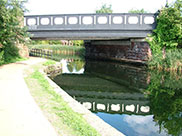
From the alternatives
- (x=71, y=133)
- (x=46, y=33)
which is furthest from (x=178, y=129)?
(x=46, y=33)

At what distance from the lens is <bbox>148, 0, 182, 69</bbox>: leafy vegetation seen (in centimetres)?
1461

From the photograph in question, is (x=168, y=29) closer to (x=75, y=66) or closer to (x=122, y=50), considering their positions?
(x=122, y=50)

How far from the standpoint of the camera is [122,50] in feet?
71.9

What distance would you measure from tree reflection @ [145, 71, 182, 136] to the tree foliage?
4.96m

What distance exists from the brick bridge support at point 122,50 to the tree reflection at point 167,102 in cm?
613

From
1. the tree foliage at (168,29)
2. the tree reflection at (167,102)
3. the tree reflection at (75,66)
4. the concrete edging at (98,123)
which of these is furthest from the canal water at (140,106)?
the tree reflection at (75,66)

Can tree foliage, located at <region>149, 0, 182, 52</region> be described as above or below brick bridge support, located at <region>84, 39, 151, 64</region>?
above

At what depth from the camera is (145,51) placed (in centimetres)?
1764

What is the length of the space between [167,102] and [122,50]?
1456 centimetres

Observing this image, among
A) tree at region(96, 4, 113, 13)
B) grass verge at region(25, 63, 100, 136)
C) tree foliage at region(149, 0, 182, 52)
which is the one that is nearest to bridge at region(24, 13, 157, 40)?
tree foliage at region(149, 0, 182, 52)

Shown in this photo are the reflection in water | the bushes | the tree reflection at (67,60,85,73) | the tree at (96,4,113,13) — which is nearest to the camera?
the bushes

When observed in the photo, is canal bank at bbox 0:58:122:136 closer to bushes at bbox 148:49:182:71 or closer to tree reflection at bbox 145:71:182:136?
tree reflection at bbox 145:71:182:136

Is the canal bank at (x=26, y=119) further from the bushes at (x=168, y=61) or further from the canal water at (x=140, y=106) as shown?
the bushes at (x=168, y=61)

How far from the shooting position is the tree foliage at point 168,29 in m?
15.5
